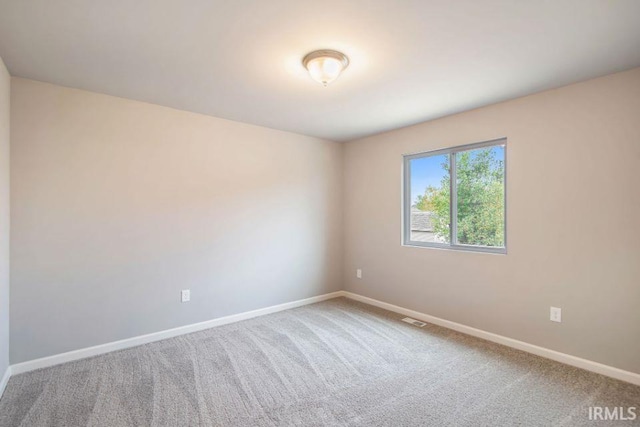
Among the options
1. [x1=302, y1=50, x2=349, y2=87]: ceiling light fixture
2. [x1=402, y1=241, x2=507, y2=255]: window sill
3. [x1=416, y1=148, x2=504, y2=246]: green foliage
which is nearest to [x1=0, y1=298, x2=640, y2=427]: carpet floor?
[x1=402, y1=241, x2=507, y2=255]: window sill

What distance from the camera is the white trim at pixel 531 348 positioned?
2.35m

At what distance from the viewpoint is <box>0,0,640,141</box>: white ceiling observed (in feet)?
5.45

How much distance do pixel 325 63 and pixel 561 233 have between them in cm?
239

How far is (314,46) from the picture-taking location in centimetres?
203

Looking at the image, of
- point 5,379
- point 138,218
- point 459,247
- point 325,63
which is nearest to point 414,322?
point 459,247

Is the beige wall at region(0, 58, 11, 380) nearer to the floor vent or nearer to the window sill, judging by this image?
the floor vent

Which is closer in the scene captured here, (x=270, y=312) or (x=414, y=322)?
(x=414, y=322)

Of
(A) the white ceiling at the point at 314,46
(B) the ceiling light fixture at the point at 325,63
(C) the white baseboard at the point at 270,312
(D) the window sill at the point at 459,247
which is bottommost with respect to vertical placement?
(C) the white baseboard at the point at 270,312

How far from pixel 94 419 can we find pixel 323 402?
4.66ft

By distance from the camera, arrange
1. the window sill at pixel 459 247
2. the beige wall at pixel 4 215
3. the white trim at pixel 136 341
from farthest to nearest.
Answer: the window sill at pixel 459 247
the white trim at pixel 136 341
the beige wall at pixel 4 215

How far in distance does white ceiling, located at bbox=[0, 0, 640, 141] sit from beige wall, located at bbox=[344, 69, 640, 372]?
0.28 meters
